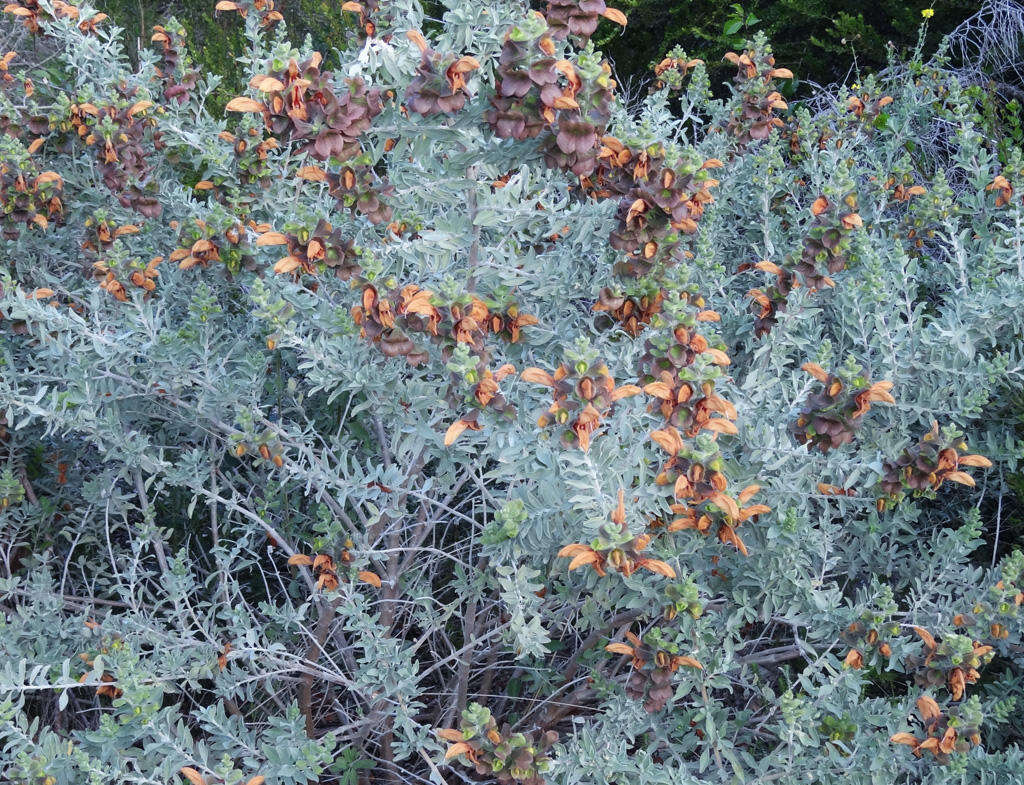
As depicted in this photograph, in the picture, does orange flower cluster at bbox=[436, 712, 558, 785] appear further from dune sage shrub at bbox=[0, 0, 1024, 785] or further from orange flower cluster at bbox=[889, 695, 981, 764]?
orange flower cluster at bbox=[889, 695, 981, 764]

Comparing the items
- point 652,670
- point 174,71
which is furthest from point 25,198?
point 652,670

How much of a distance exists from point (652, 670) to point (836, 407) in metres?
0.72

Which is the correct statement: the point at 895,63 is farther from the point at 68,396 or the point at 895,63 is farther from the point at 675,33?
the point at 68,396

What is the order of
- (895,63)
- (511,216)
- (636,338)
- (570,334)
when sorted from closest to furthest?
(511,216), (636,338), (570,334), (895,63)

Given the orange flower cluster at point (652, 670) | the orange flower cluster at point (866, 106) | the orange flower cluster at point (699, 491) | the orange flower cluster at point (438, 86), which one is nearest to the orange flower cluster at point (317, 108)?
the orange flower cluster at point (438, 86)

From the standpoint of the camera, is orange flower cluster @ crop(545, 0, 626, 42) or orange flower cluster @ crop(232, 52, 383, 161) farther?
orange flower cluster @ crop(545, 0, 626, 42)

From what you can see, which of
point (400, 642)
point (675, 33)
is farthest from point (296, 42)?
point (400, 642)

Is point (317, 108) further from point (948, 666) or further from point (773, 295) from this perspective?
point (948, 666)

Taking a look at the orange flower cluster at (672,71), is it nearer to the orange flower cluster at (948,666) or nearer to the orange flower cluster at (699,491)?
the orange flower cluster at (699,491)

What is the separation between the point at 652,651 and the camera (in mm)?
2104

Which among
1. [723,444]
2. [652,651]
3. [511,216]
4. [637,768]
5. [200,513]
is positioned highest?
[511,216]

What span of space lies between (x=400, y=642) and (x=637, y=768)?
2.61 feet

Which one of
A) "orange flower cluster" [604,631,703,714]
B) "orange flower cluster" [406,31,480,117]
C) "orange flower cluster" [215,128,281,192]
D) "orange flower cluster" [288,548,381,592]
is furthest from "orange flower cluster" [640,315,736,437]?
"orange flower cluster" [215,128,281,192]

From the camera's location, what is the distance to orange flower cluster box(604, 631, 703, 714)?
2.07 metres
